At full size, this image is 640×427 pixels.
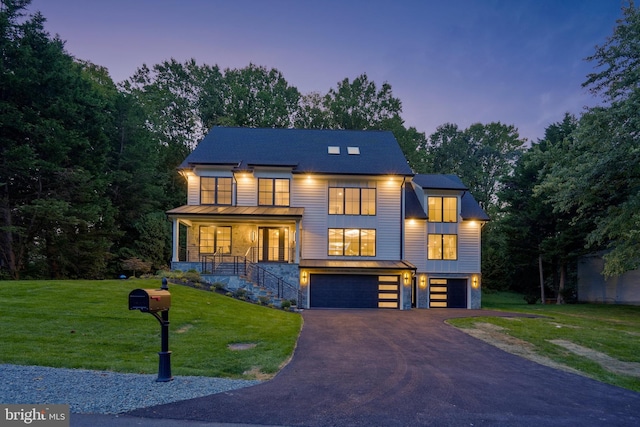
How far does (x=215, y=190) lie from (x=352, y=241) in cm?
864

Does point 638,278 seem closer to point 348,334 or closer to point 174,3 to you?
point 348,334

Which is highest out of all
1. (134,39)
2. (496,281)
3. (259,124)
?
(134,39)

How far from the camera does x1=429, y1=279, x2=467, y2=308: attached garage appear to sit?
76.2 ft

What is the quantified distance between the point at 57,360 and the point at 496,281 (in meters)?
34.4

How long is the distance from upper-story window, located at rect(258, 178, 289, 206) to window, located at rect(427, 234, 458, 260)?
9.33 meters

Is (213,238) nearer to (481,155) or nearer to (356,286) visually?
(356,286)

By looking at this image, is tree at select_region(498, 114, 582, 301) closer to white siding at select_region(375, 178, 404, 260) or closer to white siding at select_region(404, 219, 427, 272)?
white siding at select_region(404, 219, 427, 272)

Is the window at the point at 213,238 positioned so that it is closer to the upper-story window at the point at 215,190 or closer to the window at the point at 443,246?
the upper-story window at the point at 215,190

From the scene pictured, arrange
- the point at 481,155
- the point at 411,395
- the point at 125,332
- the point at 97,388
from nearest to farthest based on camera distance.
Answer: the point at 97,388 < the point at 411,395 < the point at 125,332 < the point at 481,155

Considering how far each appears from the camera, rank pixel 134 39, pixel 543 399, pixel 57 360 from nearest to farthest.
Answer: pixel 543 399 → pixel 57 360 → pixel 134 39

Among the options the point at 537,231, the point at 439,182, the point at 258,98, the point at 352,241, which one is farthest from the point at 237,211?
the point at 537,231

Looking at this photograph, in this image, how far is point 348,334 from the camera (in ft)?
40.5

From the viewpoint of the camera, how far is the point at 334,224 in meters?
22.2

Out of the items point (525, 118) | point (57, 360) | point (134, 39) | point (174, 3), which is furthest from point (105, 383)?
point (525, 118)
